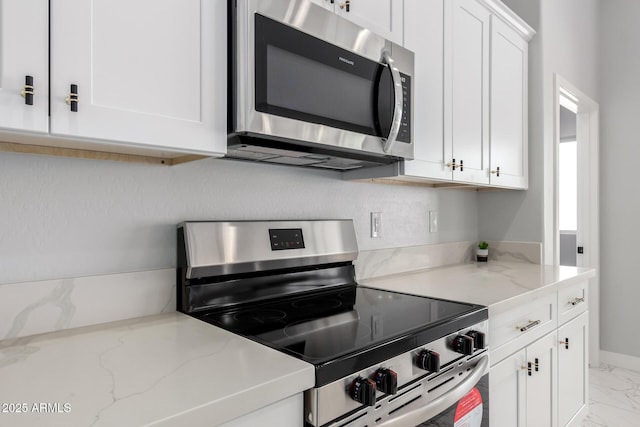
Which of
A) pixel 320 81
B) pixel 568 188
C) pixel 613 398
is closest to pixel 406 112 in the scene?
pixel 320 81

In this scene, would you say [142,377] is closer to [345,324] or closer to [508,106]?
[345,324]

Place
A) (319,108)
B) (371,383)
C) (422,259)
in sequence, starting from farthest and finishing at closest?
(422,259) → (319,108) → (371,383)

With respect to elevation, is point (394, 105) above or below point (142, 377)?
above

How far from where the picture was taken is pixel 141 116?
35.8 inches

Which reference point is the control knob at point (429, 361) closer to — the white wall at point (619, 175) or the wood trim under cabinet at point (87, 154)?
the wood trim under cabinet at point (87, 154)

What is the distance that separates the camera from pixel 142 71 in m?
0.92

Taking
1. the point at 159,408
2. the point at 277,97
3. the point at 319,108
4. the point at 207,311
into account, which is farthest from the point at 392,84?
the point at 159,408

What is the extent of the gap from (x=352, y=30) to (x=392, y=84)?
0.77 feet

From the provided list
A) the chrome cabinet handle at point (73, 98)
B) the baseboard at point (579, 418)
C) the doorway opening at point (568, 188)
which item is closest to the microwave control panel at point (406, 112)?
the chrome cabinet handle at point (73, 98)

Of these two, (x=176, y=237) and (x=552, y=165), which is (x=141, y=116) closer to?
(x=176, y=237)

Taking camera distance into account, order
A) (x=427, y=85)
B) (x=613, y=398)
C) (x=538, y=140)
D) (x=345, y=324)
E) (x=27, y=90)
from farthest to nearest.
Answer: (x=613, y=398)
(x=538, y=140)
(x=427, y=85)
(x=345, y=324)
(x=27, y=90)

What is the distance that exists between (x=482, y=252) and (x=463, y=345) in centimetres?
150

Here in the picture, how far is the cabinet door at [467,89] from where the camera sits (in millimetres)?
1871

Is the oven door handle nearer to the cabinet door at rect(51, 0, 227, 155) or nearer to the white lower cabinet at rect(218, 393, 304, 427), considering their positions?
the white lower cabinet at rect(218, 393, 304, 427)
